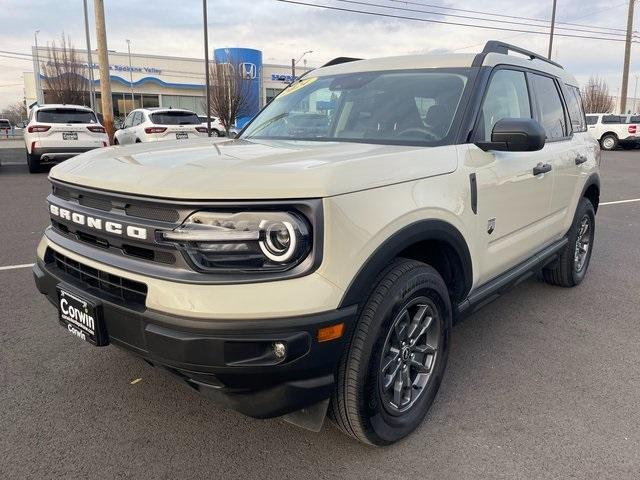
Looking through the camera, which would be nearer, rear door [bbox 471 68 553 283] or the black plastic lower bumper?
the black plastic lower bumper

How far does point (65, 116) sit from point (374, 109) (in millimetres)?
11942

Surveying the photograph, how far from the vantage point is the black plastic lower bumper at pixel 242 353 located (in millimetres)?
1848

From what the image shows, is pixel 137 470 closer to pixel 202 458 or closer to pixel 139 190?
pixel 202 458

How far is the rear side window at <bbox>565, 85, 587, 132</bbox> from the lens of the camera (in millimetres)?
4527

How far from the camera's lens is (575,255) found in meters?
4.64

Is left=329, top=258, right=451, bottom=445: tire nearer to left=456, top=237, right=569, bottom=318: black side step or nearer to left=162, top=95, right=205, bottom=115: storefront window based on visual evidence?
left=456, top=237, right=569, bottom=318: black side step

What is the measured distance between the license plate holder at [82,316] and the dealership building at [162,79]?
4154cm

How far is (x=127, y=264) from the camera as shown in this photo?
6.81ft

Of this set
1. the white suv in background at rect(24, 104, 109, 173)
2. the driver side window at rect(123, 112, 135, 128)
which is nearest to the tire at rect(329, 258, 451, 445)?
the white suv in background at rect(24, 104, 109, 173)

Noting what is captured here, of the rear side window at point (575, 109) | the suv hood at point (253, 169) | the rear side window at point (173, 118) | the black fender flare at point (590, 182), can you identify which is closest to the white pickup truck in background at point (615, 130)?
the rear side window at point (173, 118)

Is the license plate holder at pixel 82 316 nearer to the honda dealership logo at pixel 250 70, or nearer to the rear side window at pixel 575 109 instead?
the rear side window at pixel 575 109

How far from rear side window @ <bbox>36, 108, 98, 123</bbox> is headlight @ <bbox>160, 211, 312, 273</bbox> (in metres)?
12.6

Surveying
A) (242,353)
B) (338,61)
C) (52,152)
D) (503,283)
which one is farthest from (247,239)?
(52,152)

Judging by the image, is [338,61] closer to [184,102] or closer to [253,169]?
[253,169]
